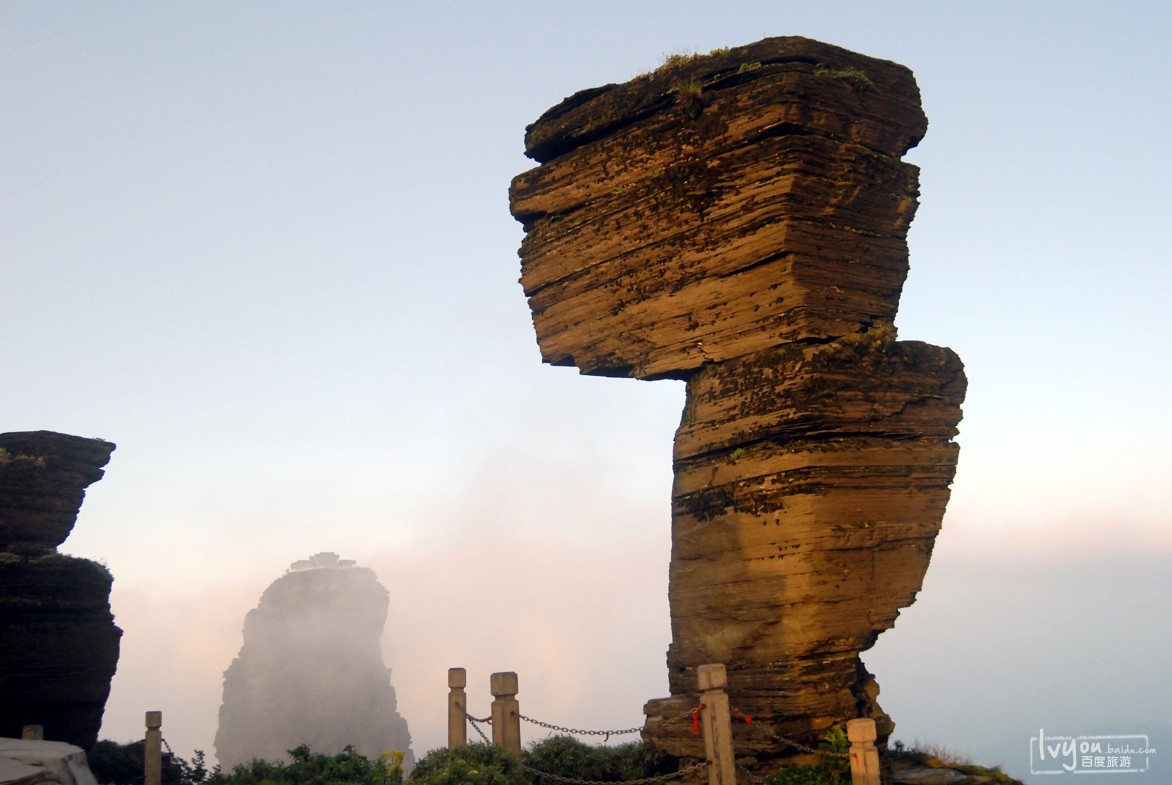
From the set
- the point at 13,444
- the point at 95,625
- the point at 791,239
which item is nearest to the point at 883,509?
the point at 791,239

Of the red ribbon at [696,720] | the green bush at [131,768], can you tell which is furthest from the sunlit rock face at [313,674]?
the red ribbon at [696,720]

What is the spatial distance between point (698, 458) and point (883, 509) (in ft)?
8.24

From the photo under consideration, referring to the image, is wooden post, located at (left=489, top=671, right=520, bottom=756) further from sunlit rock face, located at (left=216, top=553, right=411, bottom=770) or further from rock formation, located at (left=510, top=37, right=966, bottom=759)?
sunlit rock face, located at (left=216, top=553, right=411, bottom=770)

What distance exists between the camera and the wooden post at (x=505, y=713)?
47.7ft

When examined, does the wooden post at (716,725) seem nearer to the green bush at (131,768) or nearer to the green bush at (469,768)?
the green bush at (469,768)

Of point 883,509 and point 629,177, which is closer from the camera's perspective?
point 883,509

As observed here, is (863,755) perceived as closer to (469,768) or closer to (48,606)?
(469,768)

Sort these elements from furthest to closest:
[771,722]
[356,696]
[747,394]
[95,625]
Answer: [356,696] < [95,625] < [747,394] < [771,722]

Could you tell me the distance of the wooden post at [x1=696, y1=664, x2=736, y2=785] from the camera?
11.8 meters

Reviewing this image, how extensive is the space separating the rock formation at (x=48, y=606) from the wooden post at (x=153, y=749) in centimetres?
455

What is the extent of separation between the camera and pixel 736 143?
1413 centimetres

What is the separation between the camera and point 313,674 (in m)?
101

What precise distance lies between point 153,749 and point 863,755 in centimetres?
1129

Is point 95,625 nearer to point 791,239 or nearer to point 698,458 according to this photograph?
point 698,458
